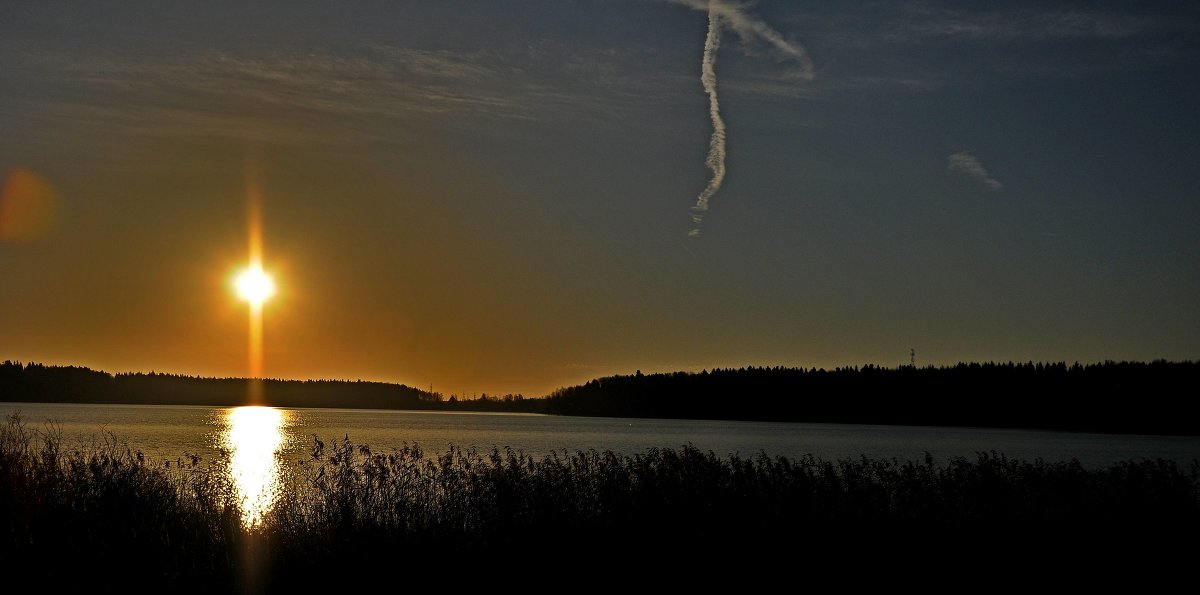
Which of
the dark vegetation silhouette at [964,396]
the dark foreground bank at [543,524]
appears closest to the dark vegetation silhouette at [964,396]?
the dark vegetation silhouette at [964,396]

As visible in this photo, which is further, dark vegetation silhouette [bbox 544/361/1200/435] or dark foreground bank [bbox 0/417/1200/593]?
dark vegetation silhouette [bbox 544/361/1200/435]

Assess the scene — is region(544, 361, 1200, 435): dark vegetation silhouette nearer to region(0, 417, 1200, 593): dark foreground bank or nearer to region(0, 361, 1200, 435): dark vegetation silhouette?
region(0, 361, 1200, 435): dark vegetation silhouette

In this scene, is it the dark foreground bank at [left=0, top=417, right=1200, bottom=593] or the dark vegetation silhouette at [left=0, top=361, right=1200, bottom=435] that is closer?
the dark foreground bank at [left=0, top=417, right=1200, bottom=593]

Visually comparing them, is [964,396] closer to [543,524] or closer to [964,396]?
[964,396]

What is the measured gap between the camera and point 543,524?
1983 cm

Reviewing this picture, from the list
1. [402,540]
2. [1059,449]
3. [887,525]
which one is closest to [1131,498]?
[887,525]

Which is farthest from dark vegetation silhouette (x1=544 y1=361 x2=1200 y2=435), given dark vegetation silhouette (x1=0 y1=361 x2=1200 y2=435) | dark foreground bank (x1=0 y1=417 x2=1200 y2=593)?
dark foreground bank (x1=0 y1=417 x2=1200 y2=593)

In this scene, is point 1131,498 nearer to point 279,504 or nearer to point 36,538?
point 279,504

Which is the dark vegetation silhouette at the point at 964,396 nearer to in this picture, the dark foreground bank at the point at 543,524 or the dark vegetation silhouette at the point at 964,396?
the dark vegetation silhouette at the point at 964,396

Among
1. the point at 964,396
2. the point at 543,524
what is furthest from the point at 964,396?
the point at 543,524

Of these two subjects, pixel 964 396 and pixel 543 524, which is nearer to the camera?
pixel 543 524

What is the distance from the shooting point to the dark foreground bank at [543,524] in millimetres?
16375

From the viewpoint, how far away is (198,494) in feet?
59.8

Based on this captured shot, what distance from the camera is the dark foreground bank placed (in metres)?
16.4
